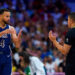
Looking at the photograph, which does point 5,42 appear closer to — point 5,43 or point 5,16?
point 5,43

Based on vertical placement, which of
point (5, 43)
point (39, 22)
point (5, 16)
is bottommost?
point (5, 43)

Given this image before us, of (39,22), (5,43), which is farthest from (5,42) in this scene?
(39,22)

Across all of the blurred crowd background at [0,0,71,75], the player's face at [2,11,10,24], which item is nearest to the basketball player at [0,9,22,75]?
the player's face at [2,11,10,24]

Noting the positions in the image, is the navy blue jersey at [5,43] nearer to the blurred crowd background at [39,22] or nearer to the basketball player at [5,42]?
the basketball player at [5,42]

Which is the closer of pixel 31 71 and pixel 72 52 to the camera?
pixel 72 52

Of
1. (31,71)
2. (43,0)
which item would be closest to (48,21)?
(43,0)

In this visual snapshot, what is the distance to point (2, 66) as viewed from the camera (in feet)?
19.5

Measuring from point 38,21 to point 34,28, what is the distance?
0.47 m

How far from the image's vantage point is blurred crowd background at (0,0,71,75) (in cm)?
1121

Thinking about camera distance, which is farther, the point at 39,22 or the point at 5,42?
the point at 39,22

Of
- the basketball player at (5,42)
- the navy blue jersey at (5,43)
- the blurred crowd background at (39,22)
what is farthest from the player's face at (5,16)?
the blurred crowd background at (39,22)

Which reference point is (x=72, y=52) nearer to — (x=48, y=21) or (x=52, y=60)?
(x=52, y=60)

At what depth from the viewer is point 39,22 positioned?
41.1 feet

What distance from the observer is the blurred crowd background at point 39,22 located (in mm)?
11211
